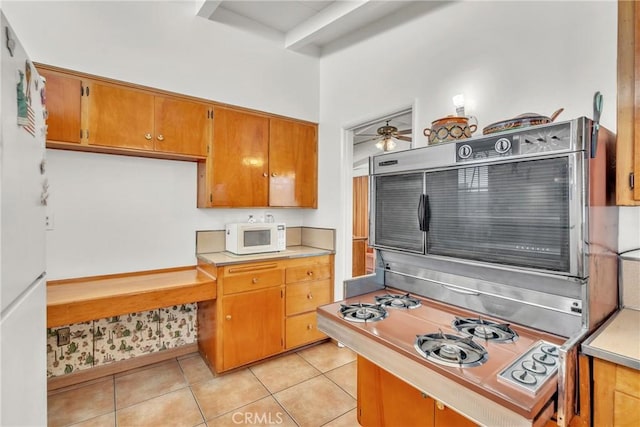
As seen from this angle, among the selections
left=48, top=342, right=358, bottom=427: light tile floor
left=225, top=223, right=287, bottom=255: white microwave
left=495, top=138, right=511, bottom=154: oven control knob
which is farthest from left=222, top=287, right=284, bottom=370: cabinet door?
left=495, top=138, right=511, bottom=154: oven control knob

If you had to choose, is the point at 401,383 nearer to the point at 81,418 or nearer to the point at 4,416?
the point at 4,416

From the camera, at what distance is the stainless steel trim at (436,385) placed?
0.92m

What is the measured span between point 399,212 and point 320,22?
2080 millimetres

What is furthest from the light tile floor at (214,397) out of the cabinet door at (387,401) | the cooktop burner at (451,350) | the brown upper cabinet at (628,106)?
the brown upper cabinet at (628,106)

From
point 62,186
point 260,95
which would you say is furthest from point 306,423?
point 260,95

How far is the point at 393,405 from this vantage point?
5.15 feet

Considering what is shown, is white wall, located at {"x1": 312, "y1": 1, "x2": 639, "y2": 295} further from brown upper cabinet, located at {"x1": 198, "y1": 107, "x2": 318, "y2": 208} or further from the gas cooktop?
the gas cooktop

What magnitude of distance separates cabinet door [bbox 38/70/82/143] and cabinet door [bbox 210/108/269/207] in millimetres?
962

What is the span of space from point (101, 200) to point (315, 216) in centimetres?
198

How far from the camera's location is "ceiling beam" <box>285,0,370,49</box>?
2.54m

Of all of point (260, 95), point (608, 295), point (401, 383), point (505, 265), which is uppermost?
point (260, 95)

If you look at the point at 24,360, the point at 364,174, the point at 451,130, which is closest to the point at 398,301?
the point at 451,130

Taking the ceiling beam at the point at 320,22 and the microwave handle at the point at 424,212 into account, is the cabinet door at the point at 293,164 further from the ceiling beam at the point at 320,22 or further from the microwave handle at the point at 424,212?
the microwave handle at the point at 424,212

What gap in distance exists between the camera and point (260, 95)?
9.91 ft
